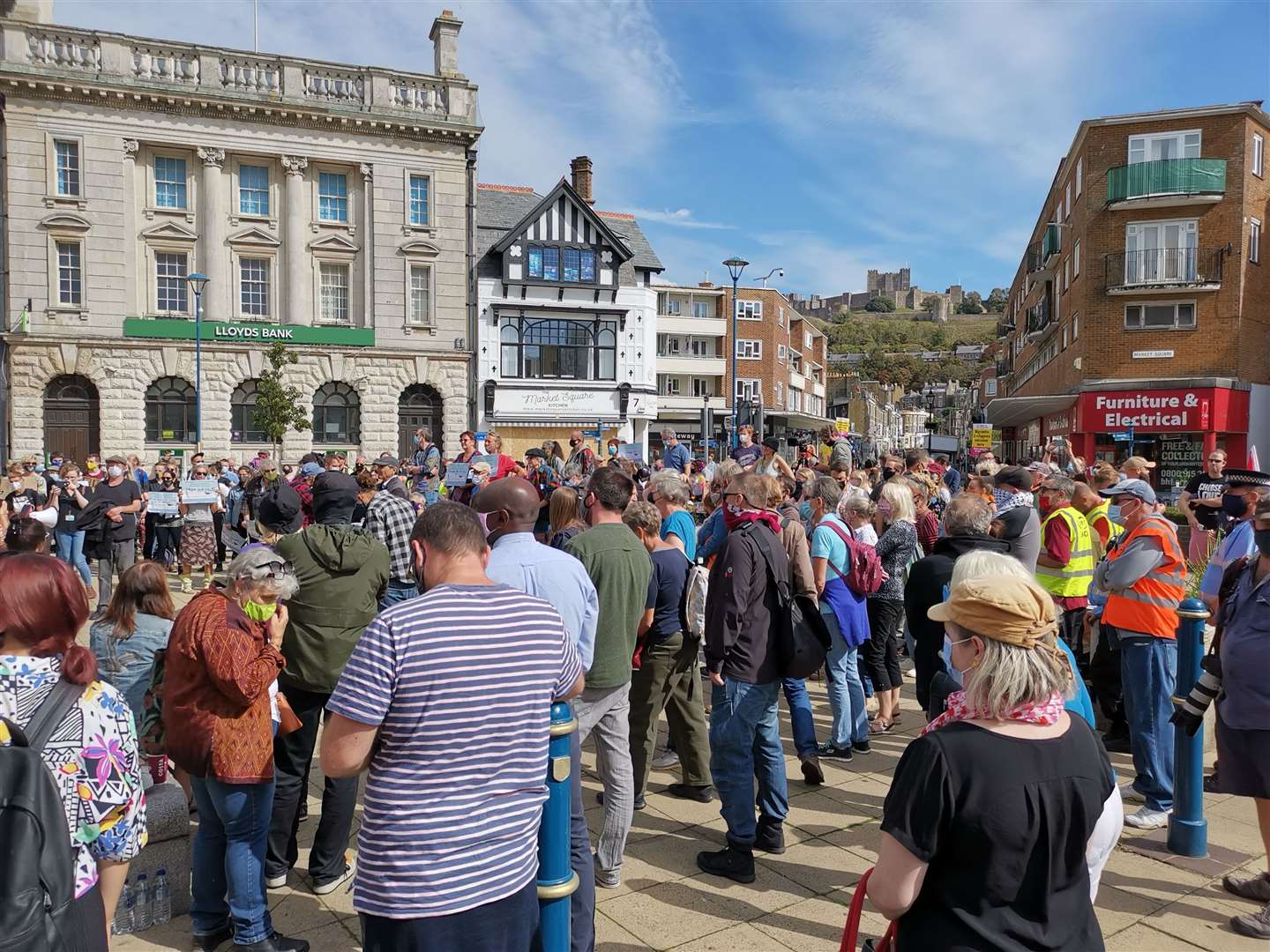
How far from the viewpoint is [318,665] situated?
4.51 metres

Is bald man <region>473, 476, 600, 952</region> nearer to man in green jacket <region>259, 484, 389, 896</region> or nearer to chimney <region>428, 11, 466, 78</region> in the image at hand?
man in green jacket <region>259, 484, 389, 896</region>

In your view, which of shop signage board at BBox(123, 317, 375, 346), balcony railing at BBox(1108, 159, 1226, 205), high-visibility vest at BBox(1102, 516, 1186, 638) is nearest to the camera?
high-visibility vest at BBox(1102, 516, 1186, 638)

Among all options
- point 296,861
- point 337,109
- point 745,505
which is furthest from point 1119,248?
point 296,861

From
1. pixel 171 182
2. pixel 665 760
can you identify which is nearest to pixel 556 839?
pixel 665 760

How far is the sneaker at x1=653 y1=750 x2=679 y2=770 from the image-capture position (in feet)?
20.7

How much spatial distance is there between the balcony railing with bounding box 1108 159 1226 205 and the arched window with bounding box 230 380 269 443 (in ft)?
101

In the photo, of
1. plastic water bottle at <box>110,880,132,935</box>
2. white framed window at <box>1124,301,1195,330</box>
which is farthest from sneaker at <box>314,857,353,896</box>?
white framed window at <box>1124,301,1195,330</box>

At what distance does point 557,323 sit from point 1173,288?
22239mm

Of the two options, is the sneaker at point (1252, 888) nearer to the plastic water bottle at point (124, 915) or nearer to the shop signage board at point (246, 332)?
the plastic water bottle at point (124, 915)

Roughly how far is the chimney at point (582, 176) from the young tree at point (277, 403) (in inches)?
637

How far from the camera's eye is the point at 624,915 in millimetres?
4160

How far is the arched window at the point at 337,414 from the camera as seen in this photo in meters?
30.1

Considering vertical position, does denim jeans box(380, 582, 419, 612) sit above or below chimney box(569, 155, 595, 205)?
below

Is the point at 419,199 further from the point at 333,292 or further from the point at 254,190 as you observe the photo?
the point at 254,190
